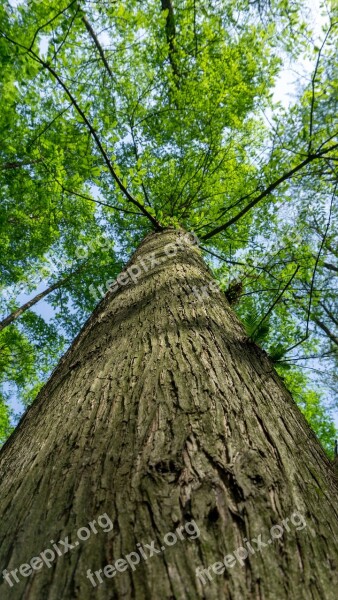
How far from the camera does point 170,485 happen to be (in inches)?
35.1

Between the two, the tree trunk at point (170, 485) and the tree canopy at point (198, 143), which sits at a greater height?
the tree canopy at point (198, 143)

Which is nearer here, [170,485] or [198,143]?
[170,485]

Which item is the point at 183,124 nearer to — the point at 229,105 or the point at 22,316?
the point at 229,105

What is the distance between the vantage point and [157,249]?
3.48 metres

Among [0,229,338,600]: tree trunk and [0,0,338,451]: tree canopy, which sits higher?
[0,0,338,451]: tree canopy

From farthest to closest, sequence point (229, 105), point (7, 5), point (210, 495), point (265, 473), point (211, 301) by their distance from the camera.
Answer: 1. point (229, 105)
2. point (7, 5)
3. point (211, 301)
4. point (265, 473)
5. point (210, 495)

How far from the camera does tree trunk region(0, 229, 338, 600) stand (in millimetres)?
728

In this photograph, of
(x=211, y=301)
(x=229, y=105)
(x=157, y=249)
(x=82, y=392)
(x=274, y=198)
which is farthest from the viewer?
(x=229, y=105)

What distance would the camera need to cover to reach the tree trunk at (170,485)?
2.39 ft

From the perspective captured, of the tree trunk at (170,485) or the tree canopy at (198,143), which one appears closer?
the tree trunk at (170,485)

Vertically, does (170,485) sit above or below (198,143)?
below

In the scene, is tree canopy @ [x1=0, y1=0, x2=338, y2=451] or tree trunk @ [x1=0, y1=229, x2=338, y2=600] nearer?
tree trunk @ [x1=0, y1=229, x2=338, y2=600]

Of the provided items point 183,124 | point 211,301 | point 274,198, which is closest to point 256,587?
point 211,301

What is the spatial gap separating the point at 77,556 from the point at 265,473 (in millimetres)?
518
